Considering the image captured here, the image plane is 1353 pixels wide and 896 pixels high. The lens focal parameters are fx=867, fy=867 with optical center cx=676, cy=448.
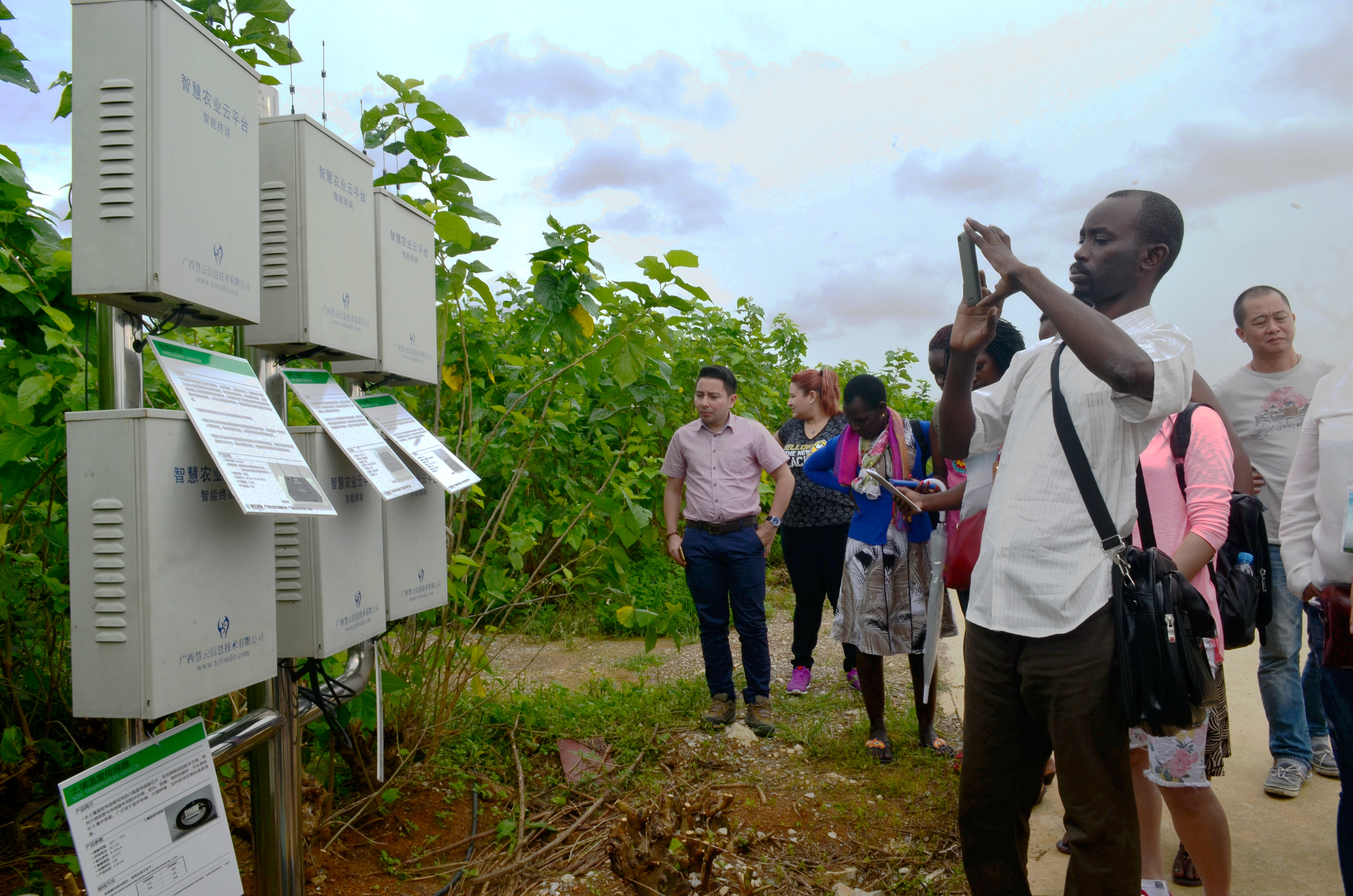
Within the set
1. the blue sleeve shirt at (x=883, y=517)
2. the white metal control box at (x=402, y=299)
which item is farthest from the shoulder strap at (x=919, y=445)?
the white metal control box at (x=402, y=299)

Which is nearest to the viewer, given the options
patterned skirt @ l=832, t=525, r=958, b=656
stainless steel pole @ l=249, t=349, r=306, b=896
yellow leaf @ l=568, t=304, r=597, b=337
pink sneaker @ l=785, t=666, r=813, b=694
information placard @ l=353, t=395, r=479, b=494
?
stainless steel pole @ l=249, t=349, r=306, b=896

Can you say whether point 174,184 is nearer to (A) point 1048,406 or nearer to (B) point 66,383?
(B) point 66,383

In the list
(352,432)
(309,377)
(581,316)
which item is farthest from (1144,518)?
(309,377)

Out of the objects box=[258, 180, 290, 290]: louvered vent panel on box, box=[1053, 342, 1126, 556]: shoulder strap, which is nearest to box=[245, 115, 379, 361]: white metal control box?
box=[258, 180, 290, 290]: louvered vent panel on box

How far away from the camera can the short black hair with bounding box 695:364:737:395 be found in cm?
471

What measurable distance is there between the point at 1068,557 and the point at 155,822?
1.77m

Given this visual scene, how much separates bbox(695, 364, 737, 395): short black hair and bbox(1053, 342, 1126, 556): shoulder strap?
286cm

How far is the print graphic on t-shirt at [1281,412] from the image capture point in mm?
3598

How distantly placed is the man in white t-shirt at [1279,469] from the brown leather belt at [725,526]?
221cm

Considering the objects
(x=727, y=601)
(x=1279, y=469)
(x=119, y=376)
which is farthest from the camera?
(x=727, y=601)

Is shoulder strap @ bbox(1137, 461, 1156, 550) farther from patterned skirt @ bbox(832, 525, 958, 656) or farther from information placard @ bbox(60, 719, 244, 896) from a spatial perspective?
information placard @ bbox(60, 719, 244, 896)

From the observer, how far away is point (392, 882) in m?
2.74

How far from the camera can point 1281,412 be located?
3.64 meters

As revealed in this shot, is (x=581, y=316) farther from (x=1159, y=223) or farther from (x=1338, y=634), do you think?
(x=1338, y=634)
